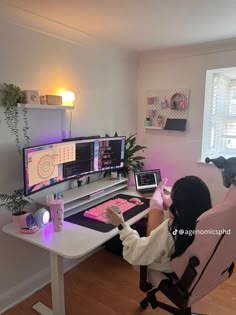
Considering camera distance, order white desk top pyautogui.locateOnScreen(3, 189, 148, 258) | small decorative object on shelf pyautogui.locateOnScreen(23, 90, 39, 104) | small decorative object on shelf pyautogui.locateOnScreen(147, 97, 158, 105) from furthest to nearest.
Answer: small decorative object on shelf pyautogui.locateOnScreen(147, 97, 158, 105)
small decorative object on shelf pyautogui.locateOnScreen(23, 90, 39, 104)
white desk top pyautogui.locateOnScreen(3, 189, 148, 258)

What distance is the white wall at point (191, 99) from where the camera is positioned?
104 inches

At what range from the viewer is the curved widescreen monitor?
1753 mm

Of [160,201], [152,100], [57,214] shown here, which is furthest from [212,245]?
[152,100]

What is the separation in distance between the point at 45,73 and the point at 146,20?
0.88 m

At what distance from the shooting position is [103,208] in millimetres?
2037

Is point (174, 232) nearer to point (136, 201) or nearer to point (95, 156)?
point (136, 201)

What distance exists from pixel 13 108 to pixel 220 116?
7.61 ft

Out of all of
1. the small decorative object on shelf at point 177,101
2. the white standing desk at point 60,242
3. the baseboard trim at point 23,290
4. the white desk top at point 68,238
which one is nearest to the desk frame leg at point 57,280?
the white standing desk at point 60,242

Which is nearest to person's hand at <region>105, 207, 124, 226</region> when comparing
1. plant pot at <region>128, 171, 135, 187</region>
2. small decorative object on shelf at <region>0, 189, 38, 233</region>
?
small decorative object on shelf at <region>0, 189, 38, 233</region>

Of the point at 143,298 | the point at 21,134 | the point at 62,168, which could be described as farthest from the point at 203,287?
the point at 21,134

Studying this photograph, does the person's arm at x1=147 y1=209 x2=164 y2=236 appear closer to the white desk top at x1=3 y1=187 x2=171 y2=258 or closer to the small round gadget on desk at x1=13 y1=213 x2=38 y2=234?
the white desk top at x1=3 y1=187 x2=171 y2=258

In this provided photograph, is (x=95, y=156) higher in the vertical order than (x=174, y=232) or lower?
higher

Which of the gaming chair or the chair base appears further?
the chair base

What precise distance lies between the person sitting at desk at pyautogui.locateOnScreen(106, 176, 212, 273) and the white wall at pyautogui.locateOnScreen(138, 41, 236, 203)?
5.27 feet
